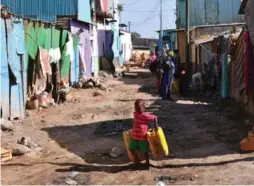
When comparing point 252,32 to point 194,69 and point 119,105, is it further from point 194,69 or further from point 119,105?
point 194,69

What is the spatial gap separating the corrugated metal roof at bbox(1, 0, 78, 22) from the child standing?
1545 cm

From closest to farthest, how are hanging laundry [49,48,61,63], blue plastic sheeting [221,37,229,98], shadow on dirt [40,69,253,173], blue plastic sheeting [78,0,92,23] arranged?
shadow on dirt [40,69,253,173], blue plastic sheeting [221,37,229,98], hanging laundry [49,48,61,63], blue plastic sheeting [78,0,92,23]

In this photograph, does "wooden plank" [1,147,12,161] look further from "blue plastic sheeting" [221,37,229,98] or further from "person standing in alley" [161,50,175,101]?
"person standing in alley" [161,50,175,101]

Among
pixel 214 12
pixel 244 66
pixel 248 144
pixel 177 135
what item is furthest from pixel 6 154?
pixel 214 12

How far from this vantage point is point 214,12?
3012 centimetres

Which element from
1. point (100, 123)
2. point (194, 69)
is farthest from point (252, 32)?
point (194, 69)

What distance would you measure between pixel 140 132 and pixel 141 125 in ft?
0.34

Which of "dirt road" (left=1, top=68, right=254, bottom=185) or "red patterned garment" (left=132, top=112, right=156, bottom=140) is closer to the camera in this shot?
"dirt road" (left=1, top=68, right=254, bottom=185)

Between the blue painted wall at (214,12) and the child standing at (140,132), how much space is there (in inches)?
942

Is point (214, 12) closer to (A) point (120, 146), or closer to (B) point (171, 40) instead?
(B) point (171, 40)

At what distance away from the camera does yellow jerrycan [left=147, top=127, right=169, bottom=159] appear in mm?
6965

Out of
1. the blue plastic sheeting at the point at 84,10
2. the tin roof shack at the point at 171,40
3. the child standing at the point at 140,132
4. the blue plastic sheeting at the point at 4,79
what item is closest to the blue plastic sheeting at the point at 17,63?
the blue plastic sheeting at the point at 4,79

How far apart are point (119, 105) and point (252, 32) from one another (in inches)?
273

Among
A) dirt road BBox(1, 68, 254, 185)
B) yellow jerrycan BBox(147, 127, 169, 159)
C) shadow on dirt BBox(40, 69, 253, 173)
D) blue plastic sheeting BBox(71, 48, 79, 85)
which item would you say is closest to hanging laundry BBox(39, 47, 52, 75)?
dirt road BBox(1, 68, 254, 185)
